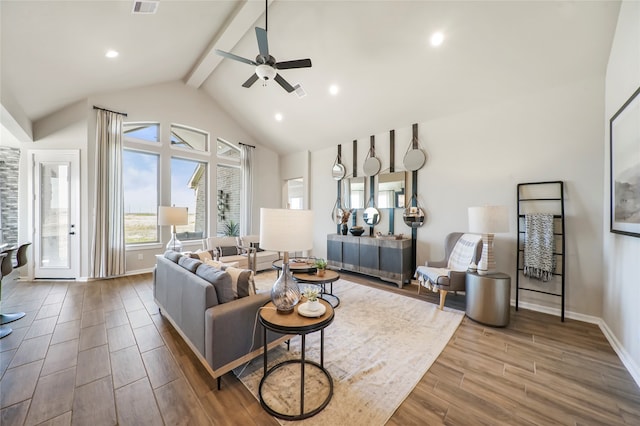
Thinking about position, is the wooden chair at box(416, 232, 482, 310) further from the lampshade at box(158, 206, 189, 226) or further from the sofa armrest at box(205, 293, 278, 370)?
the lampshade at box(158, 206, 189, 226)

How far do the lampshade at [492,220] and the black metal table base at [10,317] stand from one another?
18.7 ft

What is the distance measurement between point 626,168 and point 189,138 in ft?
24.0

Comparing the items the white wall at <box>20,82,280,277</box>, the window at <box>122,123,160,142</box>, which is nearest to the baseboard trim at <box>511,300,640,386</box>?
the white wall at <box>20,82,280,277</box>

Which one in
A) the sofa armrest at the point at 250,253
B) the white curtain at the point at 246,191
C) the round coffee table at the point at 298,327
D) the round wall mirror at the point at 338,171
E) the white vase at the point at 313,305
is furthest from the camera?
the white curtain at the point at 246,191

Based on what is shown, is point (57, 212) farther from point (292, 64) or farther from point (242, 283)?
point (292, 64)

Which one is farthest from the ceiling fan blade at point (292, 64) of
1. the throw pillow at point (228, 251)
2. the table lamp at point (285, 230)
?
the throw pillow at point (228, 251)

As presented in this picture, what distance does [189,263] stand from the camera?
238 cm

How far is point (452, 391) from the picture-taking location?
1744 mm

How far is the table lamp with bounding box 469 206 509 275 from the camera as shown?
2.75 meters

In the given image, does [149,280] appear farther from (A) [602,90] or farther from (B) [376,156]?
(A) [602,90]

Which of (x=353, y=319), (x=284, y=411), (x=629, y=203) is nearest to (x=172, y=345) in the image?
(x=284, y=411)

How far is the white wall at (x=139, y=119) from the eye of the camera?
432cm

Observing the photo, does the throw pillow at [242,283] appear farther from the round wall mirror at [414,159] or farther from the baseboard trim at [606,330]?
the round wall mirror at [414,159]

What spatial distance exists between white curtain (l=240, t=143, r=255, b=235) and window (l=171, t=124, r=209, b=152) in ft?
3.17
